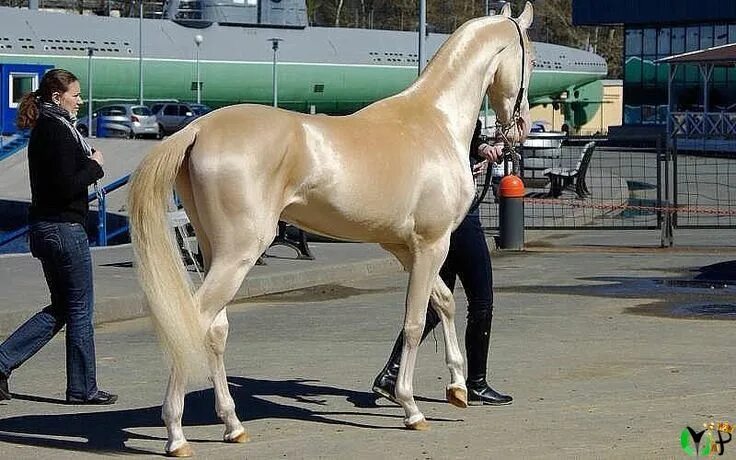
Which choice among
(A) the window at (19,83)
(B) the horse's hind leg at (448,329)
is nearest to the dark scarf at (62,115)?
(B) the horse's hind leg at (448,329)

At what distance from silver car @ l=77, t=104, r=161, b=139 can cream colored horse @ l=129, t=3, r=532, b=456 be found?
52796 mm

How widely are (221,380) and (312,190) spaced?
115 cm

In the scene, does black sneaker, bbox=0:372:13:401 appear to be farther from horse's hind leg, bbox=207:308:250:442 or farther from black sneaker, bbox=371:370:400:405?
black sneaker, bbox=371:370:400:405

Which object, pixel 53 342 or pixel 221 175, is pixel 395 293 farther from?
pixel 221 175

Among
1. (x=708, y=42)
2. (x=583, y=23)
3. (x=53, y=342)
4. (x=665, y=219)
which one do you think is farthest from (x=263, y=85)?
(x=53, y=342)

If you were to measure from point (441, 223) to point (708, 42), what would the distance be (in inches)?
2701

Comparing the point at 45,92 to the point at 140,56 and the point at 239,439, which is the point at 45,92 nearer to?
the point at 239,439

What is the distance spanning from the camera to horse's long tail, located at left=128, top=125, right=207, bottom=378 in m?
7.54

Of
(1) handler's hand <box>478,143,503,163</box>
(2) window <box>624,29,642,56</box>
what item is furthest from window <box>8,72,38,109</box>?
(1) handler's hand <box>478,143,503,163</box>

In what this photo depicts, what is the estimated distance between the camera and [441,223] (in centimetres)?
842

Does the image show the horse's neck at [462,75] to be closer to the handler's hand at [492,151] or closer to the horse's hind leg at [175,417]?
the handler's hand at [492,151]

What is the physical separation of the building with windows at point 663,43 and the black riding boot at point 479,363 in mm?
62337

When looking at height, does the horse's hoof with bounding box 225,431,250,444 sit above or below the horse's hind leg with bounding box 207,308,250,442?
below

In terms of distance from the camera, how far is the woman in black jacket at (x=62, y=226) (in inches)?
354
